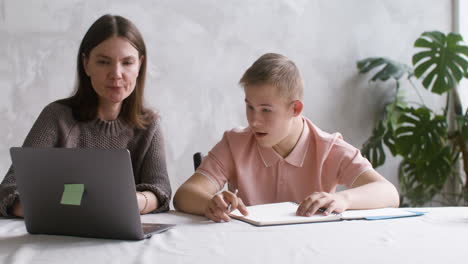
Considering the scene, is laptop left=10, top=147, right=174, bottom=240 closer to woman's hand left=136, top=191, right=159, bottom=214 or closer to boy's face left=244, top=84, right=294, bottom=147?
woman's hand left=136, top=191, right=159, bottom=214

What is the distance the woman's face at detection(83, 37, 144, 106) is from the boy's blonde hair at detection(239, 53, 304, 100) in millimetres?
354

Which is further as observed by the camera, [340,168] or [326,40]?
[326,40]

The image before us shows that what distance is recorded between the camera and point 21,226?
137cm

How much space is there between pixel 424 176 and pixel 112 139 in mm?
2221

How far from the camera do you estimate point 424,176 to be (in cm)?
339

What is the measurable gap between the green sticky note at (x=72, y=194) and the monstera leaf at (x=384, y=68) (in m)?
2.55

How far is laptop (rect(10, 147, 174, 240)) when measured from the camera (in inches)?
45.2

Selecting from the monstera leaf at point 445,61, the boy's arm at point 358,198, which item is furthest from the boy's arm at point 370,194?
the monstera leaf at point 445,61

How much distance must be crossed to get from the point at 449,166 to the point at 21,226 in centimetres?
268

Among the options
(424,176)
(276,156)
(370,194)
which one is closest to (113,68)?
(276,156)

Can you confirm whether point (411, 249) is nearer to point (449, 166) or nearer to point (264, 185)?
point (264, 185)

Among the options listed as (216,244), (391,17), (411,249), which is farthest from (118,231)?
(391,17)

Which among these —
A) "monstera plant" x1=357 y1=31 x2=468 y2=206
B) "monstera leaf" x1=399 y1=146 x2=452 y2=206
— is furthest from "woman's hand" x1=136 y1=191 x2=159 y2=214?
"monstera leaf" x1=399 y1=146 x2=452 y2=206

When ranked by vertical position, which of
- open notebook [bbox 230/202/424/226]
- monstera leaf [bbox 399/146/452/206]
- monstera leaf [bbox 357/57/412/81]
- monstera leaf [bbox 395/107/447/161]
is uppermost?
monstera leaf [bbox 357/57/412/81]
